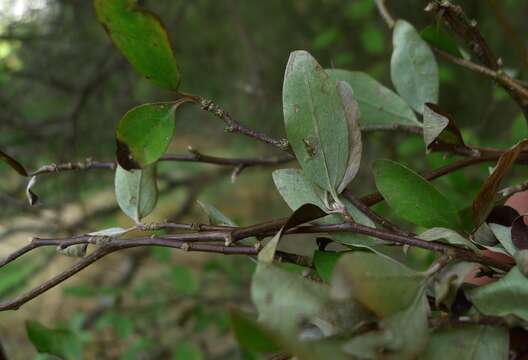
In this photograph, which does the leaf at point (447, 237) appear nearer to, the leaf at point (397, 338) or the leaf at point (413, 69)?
the leaf at point (397, 338)

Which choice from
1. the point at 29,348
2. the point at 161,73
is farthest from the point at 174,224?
the point at 29,348

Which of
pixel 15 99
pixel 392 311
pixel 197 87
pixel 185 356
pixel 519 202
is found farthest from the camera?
pixel 197 87

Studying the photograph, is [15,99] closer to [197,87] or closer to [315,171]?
[197,87]

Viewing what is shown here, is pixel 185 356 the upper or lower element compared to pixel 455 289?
lower

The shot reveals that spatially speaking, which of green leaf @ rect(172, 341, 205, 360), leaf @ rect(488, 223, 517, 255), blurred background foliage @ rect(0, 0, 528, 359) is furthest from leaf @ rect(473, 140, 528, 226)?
green leaf @ rect(172, 341, 205, 360)

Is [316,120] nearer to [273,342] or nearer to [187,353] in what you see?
[273,342]

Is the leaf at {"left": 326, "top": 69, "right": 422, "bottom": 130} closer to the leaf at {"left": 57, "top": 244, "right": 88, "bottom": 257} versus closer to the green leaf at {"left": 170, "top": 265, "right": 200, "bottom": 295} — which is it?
the leaf at {"left": 57, "top": 244, "right": 88, "bottom": 257}
